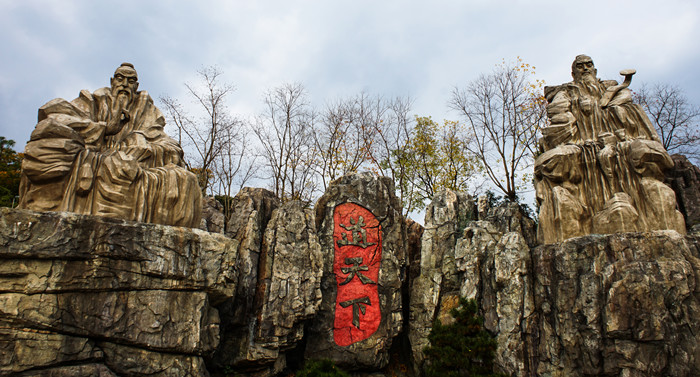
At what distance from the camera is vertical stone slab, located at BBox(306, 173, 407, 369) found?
7.29m

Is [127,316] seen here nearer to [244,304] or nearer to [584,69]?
[244,304]

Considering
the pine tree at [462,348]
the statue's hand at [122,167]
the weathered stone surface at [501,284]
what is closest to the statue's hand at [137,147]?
the statue's hand at [122,167]

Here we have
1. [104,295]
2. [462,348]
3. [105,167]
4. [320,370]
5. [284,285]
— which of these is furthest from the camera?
[284,285]

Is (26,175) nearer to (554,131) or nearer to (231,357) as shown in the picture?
(231,357)

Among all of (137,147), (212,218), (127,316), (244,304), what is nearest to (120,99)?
(137,147)

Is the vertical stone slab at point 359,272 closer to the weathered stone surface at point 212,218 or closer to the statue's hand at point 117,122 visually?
the weathered stone surface at point 212,218

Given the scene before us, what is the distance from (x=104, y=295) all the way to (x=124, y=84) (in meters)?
3.22

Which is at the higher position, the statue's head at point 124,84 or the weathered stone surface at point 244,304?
the statue's head at point 124,84

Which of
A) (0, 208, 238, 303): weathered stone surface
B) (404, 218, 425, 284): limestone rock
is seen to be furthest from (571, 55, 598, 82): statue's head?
(0, 208, 238, 303): weathered stone surface

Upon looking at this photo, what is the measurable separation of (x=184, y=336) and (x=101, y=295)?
101 centimetres

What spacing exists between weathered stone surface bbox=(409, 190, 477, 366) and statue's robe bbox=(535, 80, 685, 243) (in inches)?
64.3

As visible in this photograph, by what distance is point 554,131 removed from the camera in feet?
24.4

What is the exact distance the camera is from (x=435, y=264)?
800 cm

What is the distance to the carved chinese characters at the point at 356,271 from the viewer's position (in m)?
7.38
